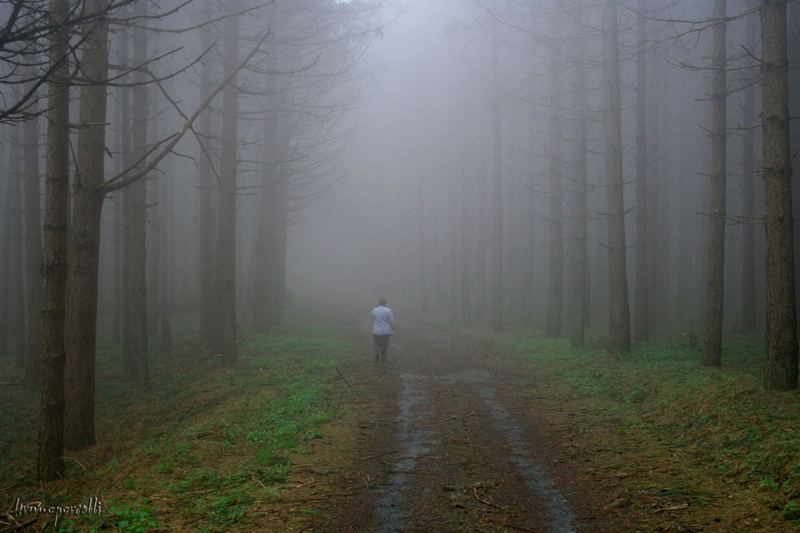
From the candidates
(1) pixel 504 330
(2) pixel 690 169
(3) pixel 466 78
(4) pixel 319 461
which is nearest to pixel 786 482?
(4) pixel 319 461

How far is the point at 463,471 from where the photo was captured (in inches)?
287

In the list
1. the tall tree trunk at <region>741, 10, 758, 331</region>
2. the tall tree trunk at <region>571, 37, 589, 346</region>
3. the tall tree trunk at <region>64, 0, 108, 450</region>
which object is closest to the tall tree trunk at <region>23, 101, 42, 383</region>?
the tall tree trunk at <region>64, 0, 108, 450</region>

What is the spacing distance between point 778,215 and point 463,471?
20.8 feet

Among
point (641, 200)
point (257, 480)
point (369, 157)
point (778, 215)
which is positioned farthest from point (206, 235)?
point (369, 157)

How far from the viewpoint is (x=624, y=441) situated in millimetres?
8703

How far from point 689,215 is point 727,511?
37.0m

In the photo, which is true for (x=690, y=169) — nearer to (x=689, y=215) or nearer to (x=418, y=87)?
(x=689, y=215)

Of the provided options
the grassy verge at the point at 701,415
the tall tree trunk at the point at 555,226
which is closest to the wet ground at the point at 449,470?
the grassy verge at the point at 701,415

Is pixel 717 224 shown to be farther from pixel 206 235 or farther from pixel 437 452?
pixel 206 235

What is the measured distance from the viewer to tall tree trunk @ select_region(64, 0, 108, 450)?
29.2 feet

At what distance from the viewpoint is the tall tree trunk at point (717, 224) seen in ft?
41.4

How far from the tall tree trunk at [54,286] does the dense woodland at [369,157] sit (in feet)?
0.09

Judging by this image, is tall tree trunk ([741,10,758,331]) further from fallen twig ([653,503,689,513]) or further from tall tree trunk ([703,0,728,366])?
fallen twig ([653,503,689,513])

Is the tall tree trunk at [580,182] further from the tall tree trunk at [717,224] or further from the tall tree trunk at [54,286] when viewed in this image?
the tall tree trunk at [54,286]
